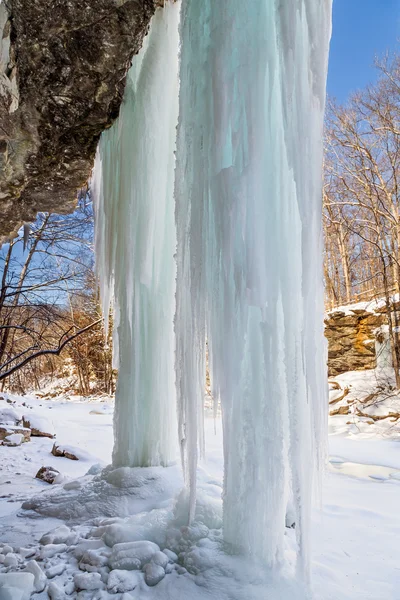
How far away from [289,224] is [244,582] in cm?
154

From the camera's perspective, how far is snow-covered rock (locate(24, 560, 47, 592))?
157 centimetres

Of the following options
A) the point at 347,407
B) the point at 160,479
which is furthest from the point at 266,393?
the point at 347,407

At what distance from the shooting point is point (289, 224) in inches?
64.3

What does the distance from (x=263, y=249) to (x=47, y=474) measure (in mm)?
3001

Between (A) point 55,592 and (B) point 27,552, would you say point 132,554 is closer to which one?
(A) point 55,592

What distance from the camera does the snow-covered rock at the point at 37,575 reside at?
1.57 metres

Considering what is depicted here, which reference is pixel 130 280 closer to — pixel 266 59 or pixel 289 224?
pixel 289 224

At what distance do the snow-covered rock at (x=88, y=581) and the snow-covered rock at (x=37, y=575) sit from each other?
14 centimetres

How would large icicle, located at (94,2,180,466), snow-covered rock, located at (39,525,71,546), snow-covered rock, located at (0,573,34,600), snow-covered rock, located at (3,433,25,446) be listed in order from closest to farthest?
snow-covered rock, located at (0,573,34,600) → snow-covered rock, located at (39,525,71,546) → large icicle, located at (94,2,180,466) → snow-covered rock, located at (3,433,25,446)

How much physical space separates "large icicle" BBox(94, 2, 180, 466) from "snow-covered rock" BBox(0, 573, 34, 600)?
1165 mm

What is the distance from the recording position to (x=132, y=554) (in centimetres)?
172

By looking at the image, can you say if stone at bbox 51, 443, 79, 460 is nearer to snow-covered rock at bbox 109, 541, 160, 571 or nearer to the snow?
snow-covered rock at bbox 109, 541, 160, 571

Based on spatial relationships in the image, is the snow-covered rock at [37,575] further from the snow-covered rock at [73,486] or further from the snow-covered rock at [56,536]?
the snow-covered rock at [73,486]

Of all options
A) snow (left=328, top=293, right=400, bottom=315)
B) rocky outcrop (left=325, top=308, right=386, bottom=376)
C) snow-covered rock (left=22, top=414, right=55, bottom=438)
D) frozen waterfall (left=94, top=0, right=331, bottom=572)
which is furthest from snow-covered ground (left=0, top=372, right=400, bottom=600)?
snow (left=328, top=293, right=400, bottom=315)
